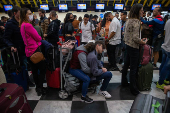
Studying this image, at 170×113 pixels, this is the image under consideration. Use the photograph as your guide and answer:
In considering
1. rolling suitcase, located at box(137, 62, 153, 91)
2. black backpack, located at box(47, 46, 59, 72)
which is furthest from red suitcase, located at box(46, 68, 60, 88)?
rolling suitcase, located at box(137, 62, 153, 91)

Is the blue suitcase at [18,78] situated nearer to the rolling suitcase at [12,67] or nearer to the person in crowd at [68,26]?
the rolling suitcase at [12,67]

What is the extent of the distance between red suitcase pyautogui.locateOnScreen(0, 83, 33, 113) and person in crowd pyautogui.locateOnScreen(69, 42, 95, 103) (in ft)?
2.99

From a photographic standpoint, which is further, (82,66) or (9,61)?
(9,61)

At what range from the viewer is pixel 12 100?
1244mm

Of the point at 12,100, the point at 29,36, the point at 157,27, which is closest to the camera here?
the point at 12,100

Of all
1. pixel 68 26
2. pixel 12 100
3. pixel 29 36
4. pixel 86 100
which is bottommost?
pixel 86 100

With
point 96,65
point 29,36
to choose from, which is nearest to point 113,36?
point 96,65

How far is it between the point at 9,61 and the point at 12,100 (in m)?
1.17

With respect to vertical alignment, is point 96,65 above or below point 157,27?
below

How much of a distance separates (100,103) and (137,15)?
1594 mm

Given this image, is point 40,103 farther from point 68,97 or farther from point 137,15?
point 137,15

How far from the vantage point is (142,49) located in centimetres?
218

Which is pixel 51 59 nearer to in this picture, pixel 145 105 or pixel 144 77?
pixel 145 105

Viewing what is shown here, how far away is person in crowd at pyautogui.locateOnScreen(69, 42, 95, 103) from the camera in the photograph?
1.99 meters
